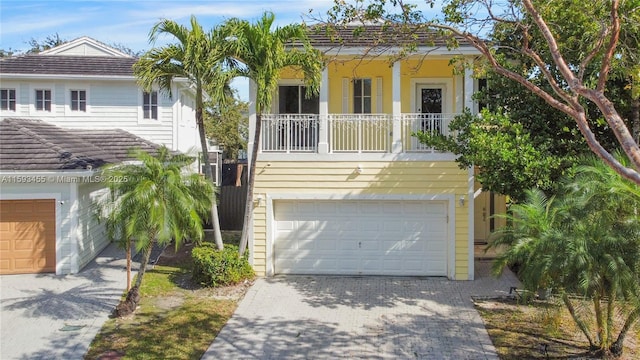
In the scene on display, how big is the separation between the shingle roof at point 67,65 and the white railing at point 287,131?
7.84 meters

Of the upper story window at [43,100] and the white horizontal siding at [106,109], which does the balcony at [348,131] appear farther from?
the upper story window at [43,100]

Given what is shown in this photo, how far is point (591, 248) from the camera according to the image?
25.5 ft

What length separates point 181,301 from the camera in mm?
11570

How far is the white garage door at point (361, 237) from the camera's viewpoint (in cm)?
1372

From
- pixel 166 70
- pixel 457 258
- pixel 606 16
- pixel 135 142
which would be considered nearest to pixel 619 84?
pixel 606 16

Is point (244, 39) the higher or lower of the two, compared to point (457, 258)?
higher

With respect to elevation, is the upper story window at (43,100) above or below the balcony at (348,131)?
above

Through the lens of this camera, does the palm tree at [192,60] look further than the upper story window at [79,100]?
No

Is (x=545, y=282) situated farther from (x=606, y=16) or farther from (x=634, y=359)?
(x=606, y=16)

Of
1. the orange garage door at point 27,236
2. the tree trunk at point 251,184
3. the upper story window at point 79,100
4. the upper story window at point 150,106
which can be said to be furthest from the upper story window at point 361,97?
the upper story window at point 79,100

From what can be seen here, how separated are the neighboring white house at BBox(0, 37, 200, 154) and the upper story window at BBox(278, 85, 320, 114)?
18.2 ft

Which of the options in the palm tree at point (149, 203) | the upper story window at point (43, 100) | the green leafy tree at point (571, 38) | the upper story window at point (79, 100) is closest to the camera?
the green leafy tree at point (571, 38)

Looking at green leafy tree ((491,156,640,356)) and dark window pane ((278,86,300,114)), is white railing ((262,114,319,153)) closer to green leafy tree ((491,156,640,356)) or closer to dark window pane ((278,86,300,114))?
dark window pane ((278,86,300,114))

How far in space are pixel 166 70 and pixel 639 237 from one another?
9.71 meters
